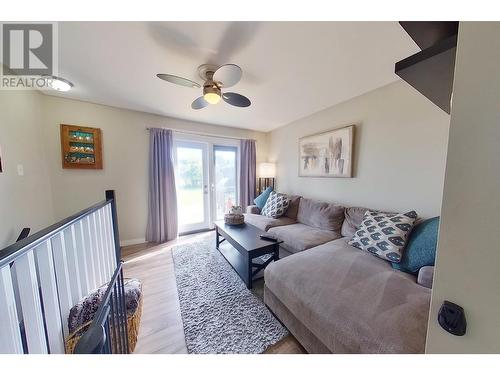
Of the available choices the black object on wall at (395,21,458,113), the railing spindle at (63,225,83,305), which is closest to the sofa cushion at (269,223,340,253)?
the black object on wall at (395,21,458,113)

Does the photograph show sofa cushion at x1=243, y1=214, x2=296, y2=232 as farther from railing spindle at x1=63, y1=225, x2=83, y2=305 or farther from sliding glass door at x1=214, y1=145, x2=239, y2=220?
railing spindle at x1=63, y1=225, x2=83, y2=305

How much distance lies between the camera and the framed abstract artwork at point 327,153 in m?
2.54

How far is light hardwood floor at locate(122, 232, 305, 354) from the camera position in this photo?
1298 millimetres

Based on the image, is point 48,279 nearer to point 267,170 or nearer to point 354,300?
point 354,300

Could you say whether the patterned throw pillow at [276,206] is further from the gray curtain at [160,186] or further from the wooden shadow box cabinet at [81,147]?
the wooden shadow box cabinet at [81,147]

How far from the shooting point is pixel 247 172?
13.3 feet

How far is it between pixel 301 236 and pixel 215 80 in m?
2.03

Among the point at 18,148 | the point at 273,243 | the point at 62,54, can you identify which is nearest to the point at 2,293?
the point at 273,243

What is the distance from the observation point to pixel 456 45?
0.45m

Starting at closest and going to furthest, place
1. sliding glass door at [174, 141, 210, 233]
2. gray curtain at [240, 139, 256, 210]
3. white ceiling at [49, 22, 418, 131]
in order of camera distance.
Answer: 1. white ceiling at [49, 22, 418, 131]
2. sliding glass door at [174, 141, 210, 233]
3. gray curtain at [240, 139, 256, 210]

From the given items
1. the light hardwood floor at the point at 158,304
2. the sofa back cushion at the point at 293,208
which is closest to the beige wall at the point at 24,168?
the light hardwood floor at the point at 158,304

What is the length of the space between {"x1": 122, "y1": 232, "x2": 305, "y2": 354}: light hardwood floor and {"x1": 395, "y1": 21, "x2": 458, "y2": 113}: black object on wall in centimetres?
168

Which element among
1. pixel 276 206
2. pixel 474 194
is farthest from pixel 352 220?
pixel 474 194
